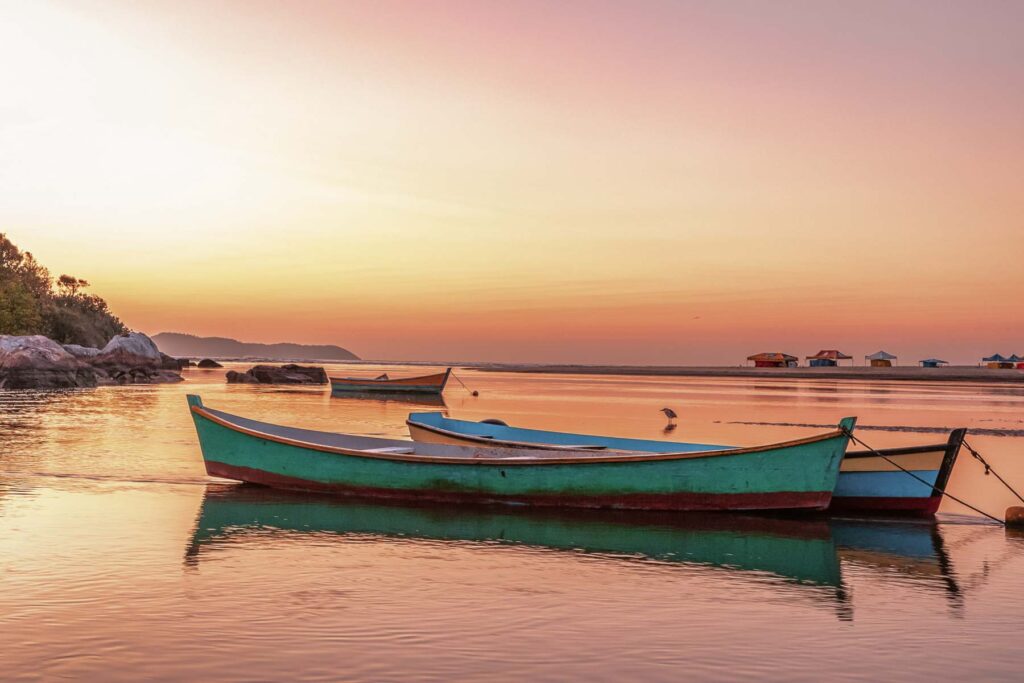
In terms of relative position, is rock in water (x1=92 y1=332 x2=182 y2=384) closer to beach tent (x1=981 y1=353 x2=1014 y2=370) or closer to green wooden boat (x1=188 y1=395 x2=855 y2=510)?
green wooden boat (x1=188 y1=395 x2=855 y2=510)

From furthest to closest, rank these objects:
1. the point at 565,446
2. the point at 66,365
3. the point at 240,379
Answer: the point at 240,379 < the point at 66,365 < the point at 565,446

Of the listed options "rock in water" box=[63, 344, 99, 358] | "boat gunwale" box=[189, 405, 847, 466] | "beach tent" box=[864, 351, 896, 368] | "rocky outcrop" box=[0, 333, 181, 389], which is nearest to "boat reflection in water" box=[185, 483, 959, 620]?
"boat gunwale" box=[189, 405, 847, 466]

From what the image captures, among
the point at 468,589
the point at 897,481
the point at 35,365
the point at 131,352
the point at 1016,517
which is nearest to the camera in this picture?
the point at 468,589

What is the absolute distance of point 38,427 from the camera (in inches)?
1241

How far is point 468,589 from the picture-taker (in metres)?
11.1

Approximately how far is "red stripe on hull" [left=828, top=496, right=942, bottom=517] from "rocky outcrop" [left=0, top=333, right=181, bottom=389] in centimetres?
5632

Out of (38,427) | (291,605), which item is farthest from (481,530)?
(38,427)

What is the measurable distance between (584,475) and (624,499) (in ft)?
2.81

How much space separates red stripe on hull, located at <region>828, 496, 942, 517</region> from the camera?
56.6 ft

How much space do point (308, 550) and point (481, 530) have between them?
3166mm

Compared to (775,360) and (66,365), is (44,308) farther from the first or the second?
(775,360)

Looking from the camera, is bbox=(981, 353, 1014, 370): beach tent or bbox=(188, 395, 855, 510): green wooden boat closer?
bbox=(188, 395, 855, 510): green wooden boat

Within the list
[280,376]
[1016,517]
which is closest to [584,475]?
[1016,517]

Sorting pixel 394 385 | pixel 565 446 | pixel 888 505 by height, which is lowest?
pixel 888 505
